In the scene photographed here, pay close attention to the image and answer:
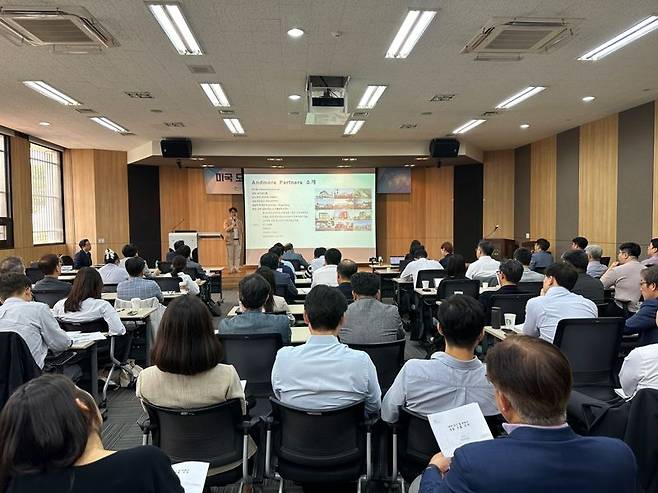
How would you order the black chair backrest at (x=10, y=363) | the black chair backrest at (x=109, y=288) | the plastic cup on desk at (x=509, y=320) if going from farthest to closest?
the black chair backrest at (x=109, y=288)
the plastic cup on desk at (x=509, y=320)
the black chair backrest at (x=10, y=363)

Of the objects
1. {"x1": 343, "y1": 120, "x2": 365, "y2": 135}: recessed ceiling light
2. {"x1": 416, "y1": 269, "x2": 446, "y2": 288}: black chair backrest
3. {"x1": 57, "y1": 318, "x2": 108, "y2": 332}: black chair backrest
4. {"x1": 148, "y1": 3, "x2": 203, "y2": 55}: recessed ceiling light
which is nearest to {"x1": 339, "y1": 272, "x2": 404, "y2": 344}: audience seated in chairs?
{"x1": 57, "y1": 318, "x2": 108, "y2": 332}: black chair backrest

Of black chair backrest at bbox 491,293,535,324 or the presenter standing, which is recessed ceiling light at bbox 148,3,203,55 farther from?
the presenter standing

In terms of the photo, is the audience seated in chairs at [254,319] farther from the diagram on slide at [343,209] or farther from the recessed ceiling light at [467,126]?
the diagram on slide at [343,209]

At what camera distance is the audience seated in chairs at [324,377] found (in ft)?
7.52

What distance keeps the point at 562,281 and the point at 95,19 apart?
5.00m

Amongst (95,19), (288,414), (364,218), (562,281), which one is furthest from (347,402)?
(364,218)

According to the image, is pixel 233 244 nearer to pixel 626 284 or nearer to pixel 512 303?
pixel 512 303

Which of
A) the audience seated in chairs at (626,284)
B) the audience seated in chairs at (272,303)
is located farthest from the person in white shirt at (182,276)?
the audience seated in chairs at (626,284)

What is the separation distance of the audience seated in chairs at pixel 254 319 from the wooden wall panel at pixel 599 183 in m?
8.34

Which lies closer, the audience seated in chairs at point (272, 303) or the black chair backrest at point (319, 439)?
the black chair backrest at point (319, 439)

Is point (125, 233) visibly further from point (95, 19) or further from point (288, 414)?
point (288, 414)

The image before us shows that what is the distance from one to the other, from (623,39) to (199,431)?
6084mm

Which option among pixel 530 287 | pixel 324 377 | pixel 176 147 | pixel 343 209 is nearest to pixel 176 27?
pixel 324 377

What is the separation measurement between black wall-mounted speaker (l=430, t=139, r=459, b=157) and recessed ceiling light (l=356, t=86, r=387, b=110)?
3571mm
